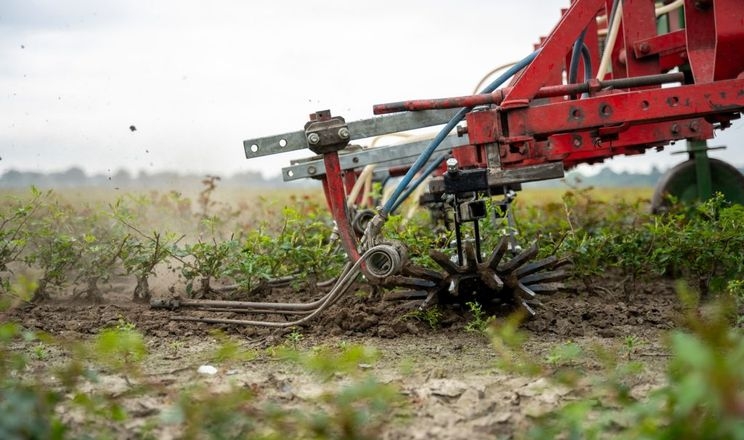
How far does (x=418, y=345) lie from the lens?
3789 millimetres

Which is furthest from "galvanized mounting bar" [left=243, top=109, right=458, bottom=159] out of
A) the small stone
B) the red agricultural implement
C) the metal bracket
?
the small stone

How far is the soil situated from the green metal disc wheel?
1.41m

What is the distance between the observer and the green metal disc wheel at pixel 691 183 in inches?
256

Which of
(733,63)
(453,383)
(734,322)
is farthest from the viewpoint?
(733,63)

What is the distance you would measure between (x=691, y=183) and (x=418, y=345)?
3.81 m

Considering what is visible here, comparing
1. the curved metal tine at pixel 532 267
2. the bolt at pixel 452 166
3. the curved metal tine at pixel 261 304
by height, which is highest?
the bolt at pixel 452 166

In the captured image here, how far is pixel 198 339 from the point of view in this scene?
4145 mm

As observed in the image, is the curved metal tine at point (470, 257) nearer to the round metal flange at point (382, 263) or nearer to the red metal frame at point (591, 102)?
the round metal flange at point (382, 263)

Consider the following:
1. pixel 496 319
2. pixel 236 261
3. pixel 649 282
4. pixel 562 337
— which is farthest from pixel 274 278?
pixel 649 282

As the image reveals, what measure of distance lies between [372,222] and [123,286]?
243cm

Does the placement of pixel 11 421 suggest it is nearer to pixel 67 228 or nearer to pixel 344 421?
pixel 344 421

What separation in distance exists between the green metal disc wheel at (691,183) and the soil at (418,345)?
55.5 inches

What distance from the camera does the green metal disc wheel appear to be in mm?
6500

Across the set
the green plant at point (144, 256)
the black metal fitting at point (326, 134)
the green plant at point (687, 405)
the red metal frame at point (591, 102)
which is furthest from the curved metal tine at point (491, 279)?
the green plant at point (144, 256)
